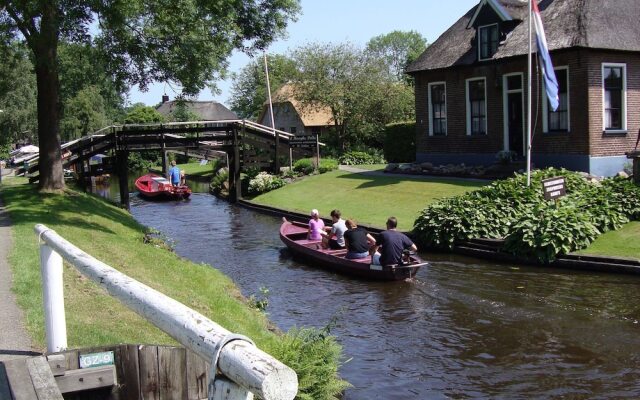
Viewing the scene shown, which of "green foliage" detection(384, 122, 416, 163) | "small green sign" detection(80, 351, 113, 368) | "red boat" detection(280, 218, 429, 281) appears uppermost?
"green foliage" detection(384, 122, 416, 163)

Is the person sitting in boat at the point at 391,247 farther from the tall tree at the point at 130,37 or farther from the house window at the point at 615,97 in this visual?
the house window at the point at 615,97

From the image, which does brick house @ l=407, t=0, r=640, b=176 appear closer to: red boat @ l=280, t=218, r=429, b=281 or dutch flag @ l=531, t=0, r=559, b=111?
dutch flag @ l=531, t=0, r=559, b=111

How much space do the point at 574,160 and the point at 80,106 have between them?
65289mm

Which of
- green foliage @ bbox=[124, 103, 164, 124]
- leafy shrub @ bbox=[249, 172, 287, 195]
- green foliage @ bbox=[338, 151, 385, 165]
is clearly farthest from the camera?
green foliage @ bbox=[124, 103, 164, 124]

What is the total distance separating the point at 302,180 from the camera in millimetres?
36188

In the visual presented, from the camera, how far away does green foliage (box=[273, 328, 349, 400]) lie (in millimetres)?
7188

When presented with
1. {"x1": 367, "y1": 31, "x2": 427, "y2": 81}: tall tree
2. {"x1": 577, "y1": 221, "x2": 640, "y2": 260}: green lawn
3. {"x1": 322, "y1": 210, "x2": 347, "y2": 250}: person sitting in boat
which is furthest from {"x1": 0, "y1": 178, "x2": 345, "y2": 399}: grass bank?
{"x1": 367, "y1": 31, "x2": 427, "y2": 81}: tall tree

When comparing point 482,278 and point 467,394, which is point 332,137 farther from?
point 467,394

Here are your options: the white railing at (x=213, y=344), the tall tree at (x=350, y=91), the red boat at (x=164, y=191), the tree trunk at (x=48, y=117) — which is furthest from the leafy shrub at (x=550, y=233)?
the tall tree at (x=350, y=91)

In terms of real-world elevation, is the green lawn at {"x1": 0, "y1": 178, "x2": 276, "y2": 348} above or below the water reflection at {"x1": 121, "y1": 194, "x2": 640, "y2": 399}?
above

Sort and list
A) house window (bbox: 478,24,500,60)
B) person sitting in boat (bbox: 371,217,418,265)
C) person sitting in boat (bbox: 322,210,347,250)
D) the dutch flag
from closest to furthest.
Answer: person sitting in boat (bbox: 371,217,418,265), person sitting in boat (bbox: 322,210,347,250), the dutch flag, house window (bbox: 478,24,500,60)

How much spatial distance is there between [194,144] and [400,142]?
468 inches

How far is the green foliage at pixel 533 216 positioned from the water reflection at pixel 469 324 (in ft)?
2.49

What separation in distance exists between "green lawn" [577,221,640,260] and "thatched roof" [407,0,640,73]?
9124 millimetres
